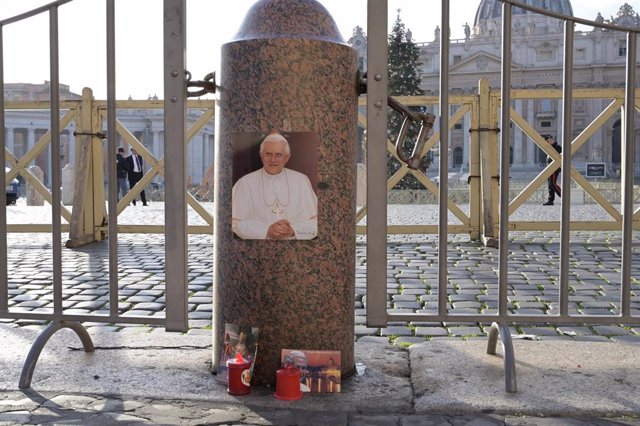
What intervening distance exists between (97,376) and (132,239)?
21.5 ft

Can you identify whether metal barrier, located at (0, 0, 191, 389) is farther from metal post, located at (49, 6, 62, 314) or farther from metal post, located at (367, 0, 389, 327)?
metal post, located at (367, 0, 389, 327)

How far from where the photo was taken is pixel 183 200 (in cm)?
304

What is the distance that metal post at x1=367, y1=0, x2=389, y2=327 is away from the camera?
2953 mm

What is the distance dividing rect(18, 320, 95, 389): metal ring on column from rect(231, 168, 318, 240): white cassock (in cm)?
95

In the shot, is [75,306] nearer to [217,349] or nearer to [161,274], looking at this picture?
[161,274]

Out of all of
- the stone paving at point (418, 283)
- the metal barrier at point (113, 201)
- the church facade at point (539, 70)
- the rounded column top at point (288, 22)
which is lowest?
the stone paving at point (418, 283)

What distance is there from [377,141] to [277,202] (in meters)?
0.46

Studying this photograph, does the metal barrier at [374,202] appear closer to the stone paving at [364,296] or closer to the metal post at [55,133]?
the metal post at [55,133]

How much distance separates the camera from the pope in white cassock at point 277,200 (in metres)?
2.83

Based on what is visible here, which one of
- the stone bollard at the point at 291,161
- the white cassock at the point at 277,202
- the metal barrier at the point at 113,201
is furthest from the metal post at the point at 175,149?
the white cassock at the point at 277,202

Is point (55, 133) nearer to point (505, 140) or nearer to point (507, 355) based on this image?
point (505, 140)

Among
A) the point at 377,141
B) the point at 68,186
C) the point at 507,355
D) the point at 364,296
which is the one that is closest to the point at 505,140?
the point at 377,141

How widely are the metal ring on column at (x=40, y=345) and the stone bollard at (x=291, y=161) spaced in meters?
0.79

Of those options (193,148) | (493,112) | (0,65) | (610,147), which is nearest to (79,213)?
(493,112)
